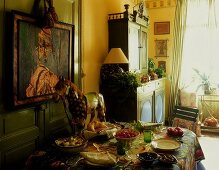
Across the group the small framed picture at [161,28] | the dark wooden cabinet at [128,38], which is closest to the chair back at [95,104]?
the dark wooden cabinet at [128,38]

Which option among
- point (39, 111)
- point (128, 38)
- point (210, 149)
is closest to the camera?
point (39, 111)

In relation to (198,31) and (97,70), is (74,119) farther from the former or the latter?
(198,31)

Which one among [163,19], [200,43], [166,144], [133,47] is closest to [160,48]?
[163,19]

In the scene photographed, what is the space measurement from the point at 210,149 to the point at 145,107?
4.49 ft

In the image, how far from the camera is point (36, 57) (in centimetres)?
201

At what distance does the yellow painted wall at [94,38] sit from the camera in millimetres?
2979

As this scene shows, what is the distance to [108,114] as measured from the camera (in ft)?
10.8

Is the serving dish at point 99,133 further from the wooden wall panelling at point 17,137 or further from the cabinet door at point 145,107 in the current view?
the cabinet door at point 145,107

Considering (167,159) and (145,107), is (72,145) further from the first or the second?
(145,107)

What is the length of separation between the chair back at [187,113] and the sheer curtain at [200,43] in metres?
2.49

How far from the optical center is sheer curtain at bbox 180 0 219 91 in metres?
4.88

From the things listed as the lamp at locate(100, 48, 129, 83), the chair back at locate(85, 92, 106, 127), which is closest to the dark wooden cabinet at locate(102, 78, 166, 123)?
the lamp at locate(100, 48, 129, 83)

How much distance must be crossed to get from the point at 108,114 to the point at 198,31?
2.89 metres

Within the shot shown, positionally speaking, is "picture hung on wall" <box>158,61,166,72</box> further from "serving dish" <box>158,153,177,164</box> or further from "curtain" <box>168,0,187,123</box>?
"serving dish" <box>158,153,177,164</box>
